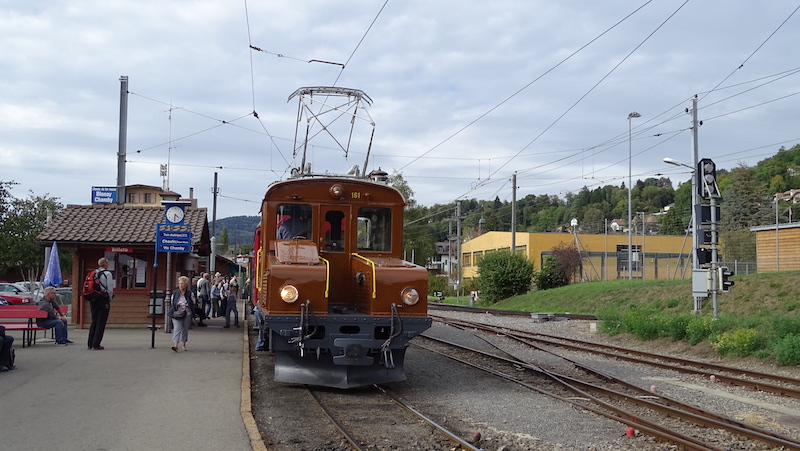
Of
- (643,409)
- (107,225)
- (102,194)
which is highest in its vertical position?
(102,194)

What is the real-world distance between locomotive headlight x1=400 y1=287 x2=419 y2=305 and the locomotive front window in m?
1.60

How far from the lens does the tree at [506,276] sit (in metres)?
41.2

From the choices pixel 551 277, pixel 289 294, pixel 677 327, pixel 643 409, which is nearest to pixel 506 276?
pixel 551 277

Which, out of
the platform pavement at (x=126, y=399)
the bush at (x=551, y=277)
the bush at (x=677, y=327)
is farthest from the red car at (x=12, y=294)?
the bush at (x=551, y=277)

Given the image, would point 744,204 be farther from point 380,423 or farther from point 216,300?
point 380,423

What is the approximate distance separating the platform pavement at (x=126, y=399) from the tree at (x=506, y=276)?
28619mm

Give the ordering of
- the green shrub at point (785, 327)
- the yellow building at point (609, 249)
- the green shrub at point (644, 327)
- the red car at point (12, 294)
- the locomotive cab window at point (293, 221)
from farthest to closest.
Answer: the yellow building at point (609, 249), the red car at point (12, 294), the green shrub at point (644, 327), the green shrub at point (785, 327), the locomotive cab window at point (293, 221)

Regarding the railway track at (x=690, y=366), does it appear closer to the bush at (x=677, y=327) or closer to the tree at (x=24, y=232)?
the bush at (x=677, y=327)

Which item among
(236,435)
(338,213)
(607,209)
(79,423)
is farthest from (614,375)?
(607,209)

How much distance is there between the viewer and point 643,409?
9.38 m

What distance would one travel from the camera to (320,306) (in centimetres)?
966

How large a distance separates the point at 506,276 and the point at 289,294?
1288 inches

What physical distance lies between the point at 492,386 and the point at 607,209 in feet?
408

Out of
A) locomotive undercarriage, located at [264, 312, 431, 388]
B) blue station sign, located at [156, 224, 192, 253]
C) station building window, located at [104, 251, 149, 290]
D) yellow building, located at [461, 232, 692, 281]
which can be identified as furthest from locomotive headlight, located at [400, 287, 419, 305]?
yellow building, located at [461, 232, 692, 281]
